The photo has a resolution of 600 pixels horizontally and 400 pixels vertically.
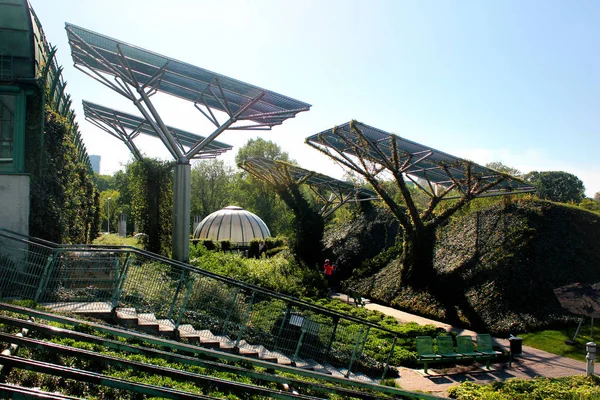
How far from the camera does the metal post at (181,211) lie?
18406 mm

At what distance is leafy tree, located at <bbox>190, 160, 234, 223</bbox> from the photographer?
71375 mm

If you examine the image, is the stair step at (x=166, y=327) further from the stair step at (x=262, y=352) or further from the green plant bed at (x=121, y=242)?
the green plant bed at (x=121, y=242)

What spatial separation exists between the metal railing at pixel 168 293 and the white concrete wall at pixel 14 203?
→ 2278 mm

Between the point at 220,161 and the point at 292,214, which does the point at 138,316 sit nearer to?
the point at 292,214

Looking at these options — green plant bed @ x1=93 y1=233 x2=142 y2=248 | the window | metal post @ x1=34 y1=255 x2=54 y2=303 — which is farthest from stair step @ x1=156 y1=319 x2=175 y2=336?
green plant bed @ x1=93 y1=233 x2=142 y2=248

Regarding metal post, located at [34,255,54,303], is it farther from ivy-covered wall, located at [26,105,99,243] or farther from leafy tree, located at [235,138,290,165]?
leafy tree, located at [235,138,290,165]

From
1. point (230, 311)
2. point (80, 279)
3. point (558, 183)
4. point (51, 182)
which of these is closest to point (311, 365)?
point (230, 311)

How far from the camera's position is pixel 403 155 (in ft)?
74.2

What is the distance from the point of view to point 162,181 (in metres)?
20.8

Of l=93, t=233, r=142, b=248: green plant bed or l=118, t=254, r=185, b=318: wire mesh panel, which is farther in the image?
l=93, t=233, r=142, b=248: green plant bed

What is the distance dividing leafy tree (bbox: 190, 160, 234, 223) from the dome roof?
26541mm

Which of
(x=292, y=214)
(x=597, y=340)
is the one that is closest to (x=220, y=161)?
(x=292, y=214)

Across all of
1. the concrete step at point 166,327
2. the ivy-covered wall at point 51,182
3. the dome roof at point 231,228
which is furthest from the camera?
the dome roof at point 231,228

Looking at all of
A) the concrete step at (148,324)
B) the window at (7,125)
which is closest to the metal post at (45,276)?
the concrete step at (148,324)
